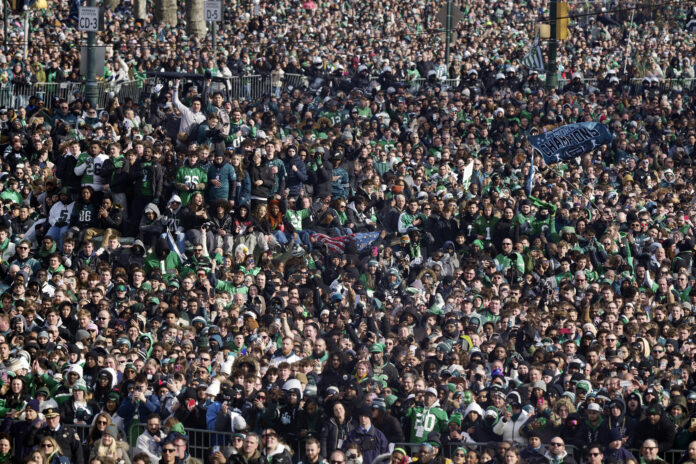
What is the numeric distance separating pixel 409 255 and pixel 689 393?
605 cm

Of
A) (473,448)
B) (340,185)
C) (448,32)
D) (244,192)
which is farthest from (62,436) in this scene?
(448,32)

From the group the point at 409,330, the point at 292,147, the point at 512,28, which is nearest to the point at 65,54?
the point at 292,147

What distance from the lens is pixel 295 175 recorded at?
2206 centimetres

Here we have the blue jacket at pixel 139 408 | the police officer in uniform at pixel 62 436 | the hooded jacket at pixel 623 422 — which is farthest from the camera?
the blue jacket at pixel 139 408

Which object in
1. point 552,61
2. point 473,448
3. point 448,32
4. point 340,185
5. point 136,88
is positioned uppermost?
point 448,32

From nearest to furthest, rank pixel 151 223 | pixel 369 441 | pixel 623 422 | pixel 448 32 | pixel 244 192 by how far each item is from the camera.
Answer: pixel 369 441 < pixel 623 422 < pixel 151 223 < pixel 244 192 < pixel 448 32

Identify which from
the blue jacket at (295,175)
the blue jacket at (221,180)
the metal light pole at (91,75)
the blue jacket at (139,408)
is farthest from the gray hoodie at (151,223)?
the blue jacket at (139,408)

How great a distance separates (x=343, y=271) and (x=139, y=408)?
5.15 metres

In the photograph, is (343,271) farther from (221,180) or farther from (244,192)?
(221,180)

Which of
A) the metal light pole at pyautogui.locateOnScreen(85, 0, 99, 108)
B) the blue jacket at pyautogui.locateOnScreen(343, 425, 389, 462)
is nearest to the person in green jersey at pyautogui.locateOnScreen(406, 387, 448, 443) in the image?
the blue jacket at pyautogui.locateOnScreen(343, 425, 389, 462)

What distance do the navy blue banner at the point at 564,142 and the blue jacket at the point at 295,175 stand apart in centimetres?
386

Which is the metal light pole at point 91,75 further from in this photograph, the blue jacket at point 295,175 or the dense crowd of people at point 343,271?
the blue jacket at point 295,175

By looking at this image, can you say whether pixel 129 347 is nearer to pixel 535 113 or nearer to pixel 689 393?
pixel 689 393

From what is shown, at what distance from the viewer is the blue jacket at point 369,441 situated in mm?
15039
